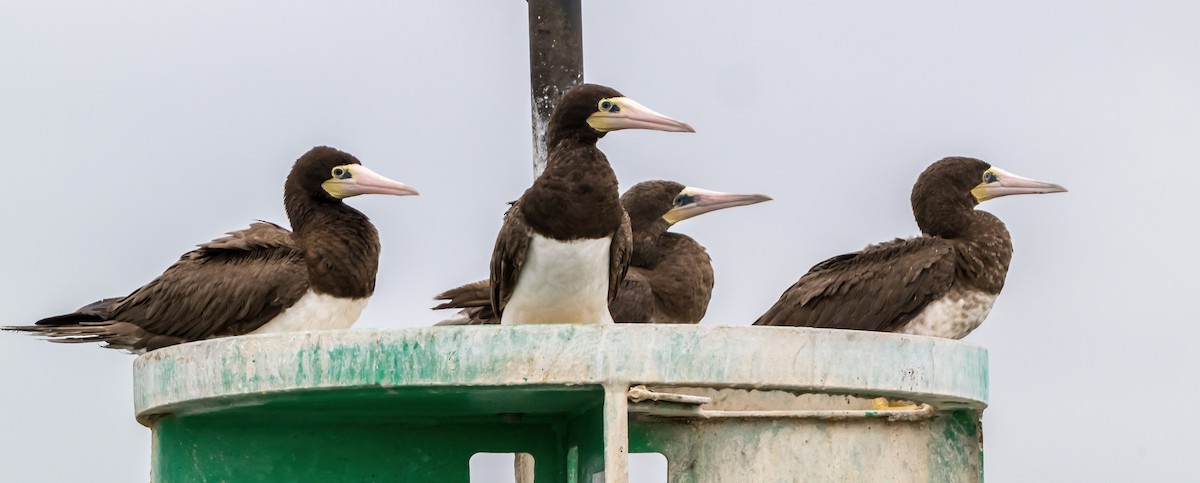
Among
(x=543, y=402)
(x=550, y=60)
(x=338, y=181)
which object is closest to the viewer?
(x=543, y=402)

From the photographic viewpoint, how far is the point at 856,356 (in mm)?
7113

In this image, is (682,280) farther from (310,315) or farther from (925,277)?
(310,315)

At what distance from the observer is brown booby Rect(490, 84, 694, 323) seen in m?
9.43

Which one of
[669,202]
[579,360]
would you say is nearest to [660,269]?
[669,202]

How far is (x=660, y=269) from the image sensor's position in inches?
494

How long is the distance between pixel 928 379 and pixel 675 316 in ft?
16.8

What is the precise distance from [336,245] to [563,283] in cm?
191

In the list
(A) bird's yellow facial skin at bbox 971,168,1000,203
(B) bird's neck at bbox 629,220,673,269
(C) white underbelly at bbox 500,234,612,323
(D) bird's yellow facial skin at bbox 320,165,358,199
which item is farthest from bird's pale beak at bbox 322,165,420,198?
(A) bird's yellow facial skin at bbox 971,168,1000,203

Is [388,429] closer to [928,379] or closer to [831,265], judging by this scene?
[928,379]

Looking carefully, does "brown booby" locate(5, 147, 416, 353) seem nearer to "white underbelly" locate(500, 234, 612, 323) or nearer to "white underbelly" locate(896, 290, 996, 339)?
"white underbelly" locate(500, 234, 612, 323)

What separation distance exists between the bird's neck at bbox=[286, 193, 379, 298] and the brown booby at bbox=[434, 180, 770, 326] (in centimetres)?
108

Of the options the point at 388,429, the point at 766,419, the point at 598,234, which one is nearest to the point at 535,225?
the point at 598,234

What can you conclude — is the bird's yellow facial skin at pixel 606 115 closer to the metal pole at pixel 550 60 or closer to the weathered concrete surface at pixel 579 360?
the metal pole at pixel 550 60

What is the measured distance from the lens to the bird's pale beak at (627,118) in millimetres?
9367
